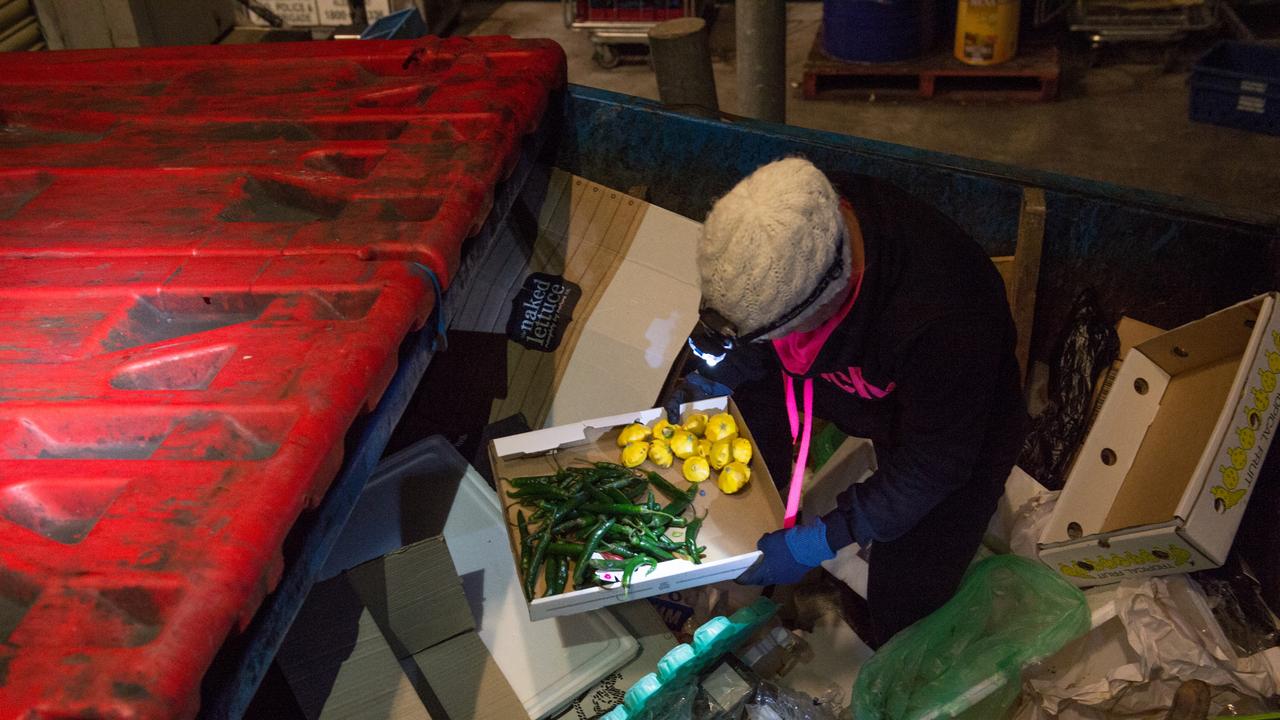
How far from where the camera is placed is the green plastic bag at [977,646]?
8.23 feet

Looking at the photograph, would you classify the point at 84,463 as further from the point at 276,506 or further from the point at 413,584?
the point at 413,584

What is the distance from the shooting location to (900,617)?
271 centimetres

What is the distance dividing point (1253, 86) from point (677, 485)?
464 centimetres

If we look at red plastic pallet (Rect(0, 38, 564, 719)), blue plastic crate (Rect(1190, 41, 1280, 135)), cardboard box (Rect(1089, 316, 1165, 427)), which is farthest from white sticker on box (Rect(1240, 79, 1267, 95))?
red plastic pallet (Rect(0, 38, 564, 719))

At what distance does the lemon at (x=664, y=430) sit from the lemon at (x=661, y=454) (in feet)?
0.07

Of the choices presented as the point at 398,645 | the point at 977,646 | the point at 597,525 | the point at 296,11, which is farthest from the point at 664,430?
the point at 296,11

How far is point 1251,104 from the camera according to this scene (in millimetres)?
5441

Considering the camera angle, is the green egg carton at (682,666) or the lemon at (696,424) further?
the lemon at (696,424)

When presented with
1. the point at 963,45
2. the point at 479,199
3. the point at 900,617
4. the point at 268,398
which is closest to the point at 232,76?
the point at 479,199

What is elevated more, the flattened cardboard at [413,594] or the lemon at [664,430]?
the lemon at [664,430]

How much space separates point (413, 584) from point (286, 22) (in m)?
5.63

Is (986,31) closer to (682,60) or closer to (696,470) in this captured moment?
(682,60)

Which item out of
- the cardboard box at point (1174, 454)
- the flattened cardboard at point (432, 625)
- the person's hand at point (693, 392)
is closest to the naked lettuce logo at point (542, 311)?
the person's hand at point (693, 392)

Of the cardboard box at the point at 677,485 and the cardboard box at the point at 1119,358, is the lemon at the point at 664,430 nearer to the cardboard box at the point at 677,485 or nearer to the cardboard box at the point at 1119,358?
the cardboard box at the point at 677,485
